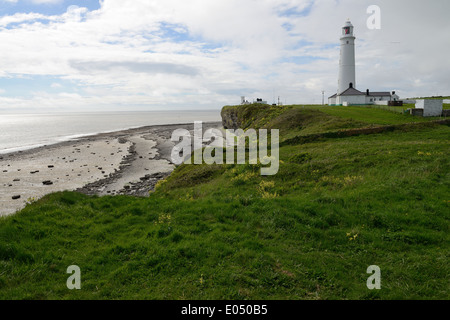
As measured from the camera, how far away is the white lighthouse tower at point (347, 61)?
6606 centimetres

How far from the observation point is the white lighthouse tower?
6606 centimetres

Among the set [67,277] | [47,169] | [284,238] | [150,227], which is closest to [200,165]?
[150,227]

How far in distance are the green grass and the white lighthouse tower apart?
5768 centimetres

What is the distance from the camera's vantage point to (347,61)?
2660 inches

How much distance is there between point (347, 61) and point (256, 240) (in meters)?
70.7

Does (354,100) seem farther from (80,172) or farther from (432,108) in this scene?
(80,172)

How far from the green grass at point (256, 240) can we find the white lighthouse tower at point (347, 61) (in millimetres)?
57676

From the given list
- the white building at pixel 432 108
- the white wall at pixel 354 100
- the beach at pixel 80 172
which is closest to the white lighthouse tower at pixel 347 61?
the white wall at pixel 354 100

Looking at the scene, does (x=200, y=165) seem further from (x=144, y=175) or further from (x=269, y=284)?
(x=269, y=284)

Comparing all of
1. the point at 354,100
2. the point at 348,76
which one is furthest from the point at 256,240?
the point at 348,76

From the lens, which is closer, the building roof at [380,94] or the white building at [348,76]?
the white building at [348,76]

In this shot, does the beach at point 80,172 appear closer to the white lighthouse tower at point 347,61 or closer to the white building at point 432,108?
the white building at point 432,108
